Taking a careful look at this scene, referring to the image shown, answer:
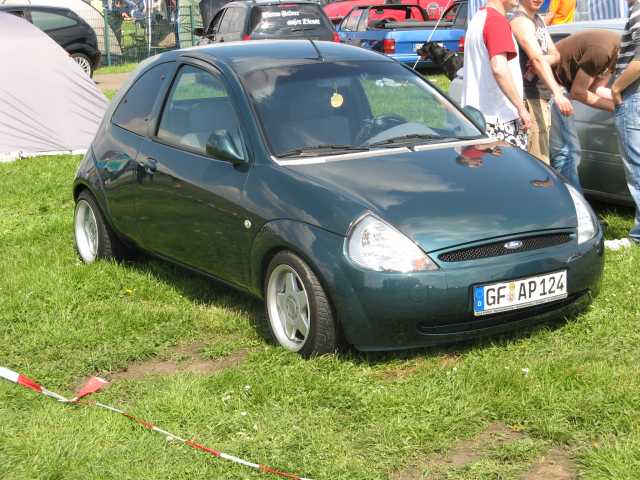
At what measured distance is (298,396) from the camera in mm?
4660

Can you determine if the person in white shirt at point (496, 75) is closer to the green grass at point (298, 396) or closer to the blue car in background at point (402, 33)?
the green grass at point (298, 396)

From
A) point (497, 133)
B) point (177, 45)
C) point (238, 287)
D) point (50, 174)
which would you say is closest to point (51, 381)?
point (238, 287)

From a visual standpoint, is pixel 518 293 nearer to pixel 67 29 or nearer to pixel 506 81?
pixel 506 81

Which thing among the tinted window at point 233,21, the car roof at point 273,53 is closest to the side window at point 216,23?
the tinted window at point 233,21

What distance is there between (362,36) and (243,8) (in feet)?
9.42

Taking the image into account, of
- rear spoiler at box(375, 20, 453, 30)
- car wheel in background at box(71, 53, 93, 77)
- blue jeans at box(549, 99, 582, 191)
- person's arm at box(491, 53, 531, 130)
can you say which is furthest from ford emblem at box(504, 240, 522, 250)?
car wheel in background at box(71, 53, 93, 77)

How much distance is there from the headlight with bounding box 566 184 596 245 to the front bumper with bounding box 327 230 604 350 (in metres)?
0.28

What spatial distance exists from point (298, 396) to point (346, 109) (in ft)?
6.46

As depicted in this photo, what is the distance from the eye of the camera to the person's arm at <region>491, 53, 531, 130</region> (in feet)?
22.2

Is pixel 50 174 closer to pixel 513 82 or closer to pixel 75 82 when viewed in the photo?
pixel 75 82

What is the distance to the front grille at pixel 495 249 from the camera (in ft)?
15.7

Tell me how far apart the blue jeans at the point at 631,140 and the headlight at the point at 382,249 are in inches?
107

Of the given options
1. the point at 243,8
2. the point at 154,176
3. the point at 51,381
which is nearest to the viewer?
the point at 51,381

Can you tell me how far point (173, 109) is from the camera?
21.3ft
